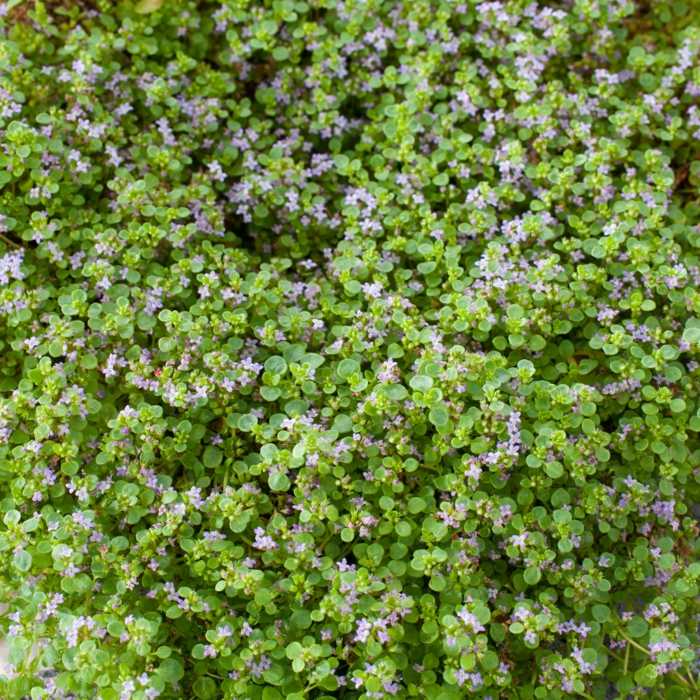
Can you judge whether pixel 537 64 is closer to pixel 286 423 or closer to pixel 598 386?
pixel 598 386

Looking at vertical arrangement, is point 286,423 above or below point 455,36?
below

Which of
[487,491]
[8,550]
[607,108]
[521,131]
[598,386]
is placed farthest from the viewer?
[607,108]

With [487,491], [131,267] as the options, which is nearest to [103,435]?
[131,267]

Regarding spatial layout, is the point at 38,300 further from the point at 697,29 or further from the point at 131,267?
the point at 697,29

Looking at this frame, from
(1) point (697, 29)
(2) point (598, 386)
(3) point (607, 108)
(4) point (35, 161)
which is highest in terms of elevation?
→ (1) point (697, 29)

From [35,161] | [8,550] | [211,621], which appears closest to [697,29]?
[35,161]

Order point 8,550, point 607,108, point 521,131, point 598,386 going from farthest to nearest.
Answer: point 607,108 → point 521,131 → point 598,386 → point 8,550

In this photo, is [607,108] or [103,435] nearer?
[103,435]
